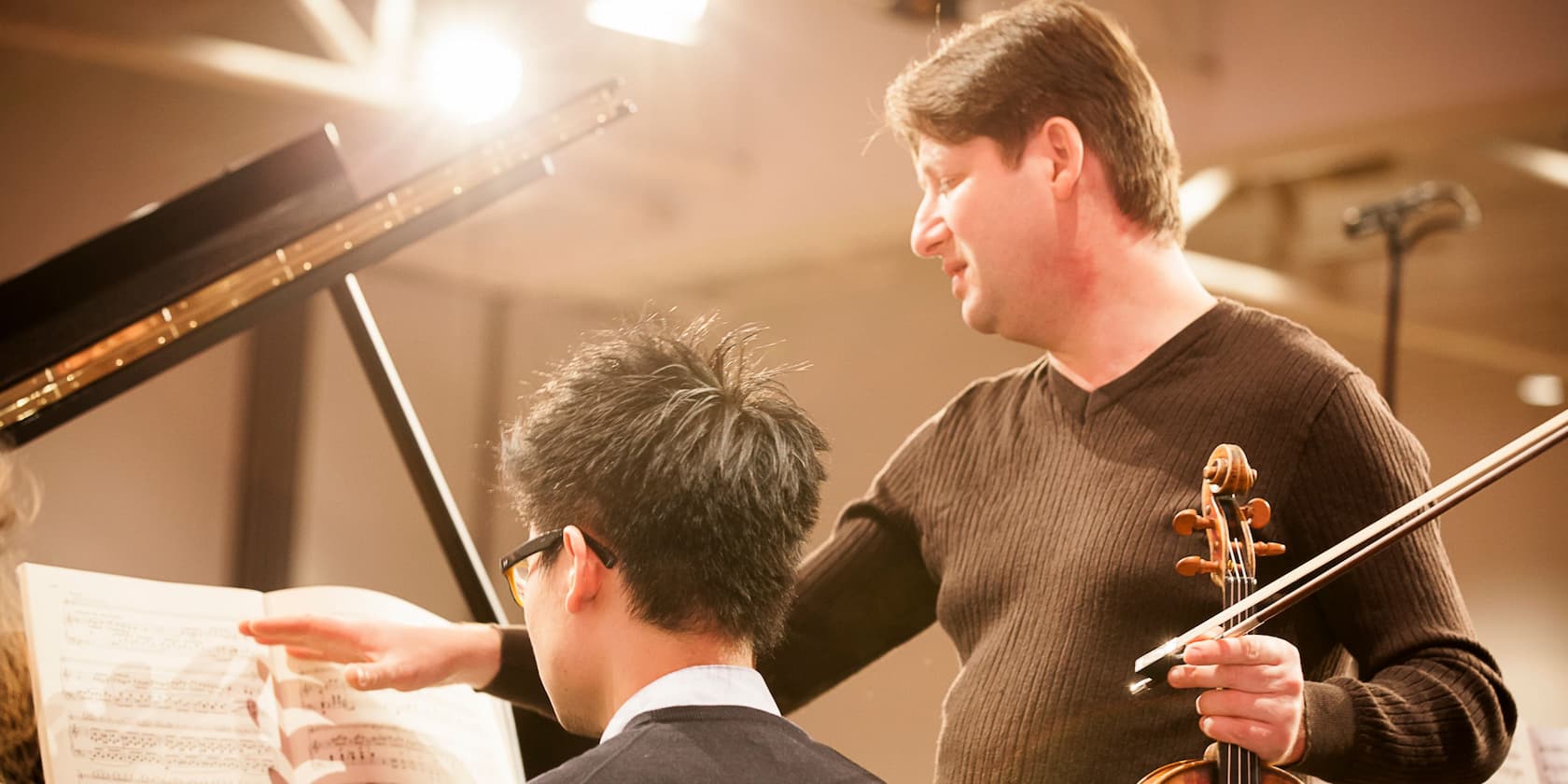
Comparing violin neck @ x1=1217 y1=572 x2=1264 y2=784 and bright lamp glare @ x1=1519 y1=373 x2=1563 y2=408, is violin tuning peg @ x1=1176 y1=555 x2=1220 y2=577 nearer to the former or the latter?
violin neck @ x1=1217 y1=572 x2=1264 y2=784

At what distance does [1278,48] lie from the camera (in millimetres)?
3953

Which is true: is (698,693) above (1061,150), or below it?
below

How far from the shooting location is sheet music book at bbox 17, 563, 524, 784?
134 centimetres

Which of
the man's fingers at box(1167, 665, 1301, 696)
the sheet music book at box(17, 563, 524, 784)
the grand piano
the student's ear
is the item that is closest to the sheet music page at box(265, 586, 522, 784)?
the sheet music book at box(17, 563, 524, 784)

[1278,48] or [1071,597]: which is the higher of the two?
[1278,48]

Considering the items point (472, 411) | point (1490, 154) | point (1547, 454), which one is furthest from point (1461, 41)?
point (472, 411)

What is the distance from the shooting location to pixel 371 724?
1.53 meters

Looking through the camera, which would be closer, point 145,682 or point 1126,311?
point 145,682

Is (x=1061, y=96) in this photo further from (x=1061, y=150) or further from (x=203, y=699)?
(x=203, y=699)

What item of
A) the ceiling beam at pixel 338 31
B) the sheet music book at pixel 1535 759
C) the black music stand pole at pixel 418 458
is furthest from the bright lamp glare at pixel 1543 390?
the black music stand pole at pixel 418 458

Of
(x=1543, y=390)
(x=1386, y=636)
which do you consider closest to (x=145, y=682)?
(x=1386, y=636)

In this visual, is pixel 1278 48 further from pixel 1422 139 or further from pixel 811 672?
pixel 811 672

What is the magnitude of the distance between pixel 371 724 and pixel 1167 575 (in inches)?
32.0

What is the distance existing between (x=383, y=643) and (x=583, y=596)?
1.22 ft
